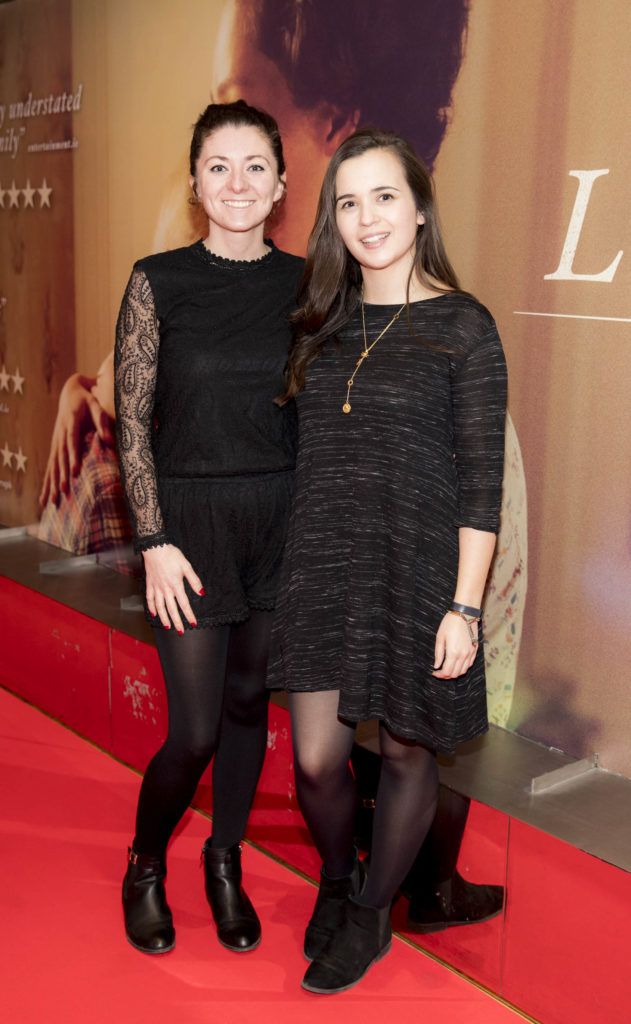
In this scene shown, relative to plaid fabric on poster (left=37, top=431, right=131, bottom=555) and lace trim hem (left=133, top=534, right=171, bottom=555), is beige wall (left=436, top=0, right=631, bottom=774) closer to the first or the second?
lace trim hem (left=133, top=534, right=171, bottom=555)

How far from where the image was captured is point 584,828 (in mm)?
2141

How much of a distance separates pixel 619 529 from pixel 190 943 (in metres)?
1.30

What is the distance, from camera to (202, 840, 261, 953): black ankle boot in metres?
2.37

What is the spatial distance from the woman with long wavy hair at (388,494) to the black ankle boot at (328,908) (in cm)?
15

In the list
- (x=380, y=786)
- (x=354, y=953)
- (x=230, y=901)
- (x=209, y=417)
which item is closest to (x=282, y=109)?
(x=209, y=417)

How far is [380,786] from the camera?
2141 millimetres

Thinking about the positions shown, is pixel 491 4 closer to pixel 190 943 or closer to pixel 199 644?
pixel 199 644

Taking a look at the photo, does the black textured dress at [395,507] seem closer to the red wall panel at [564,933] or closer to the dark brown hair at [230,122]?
the red wall panel at [564,933]

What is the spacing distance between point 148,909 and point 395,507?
3.59 ft

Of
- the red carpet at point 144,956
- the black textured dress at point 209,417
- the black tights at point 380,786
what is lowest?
the red carpet at point 144,956

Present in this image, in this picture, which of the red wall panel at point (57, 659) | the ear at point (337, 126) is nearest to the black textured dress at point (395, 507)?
the ear at point (337, 126)

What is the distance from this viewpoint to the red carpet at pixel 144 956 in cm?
218

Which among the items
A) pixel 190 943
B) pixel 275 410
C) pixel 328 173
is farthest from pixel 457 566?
pixel 190 943

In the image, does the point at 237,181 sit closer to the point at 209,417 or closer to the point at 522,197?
the point at 209,417
